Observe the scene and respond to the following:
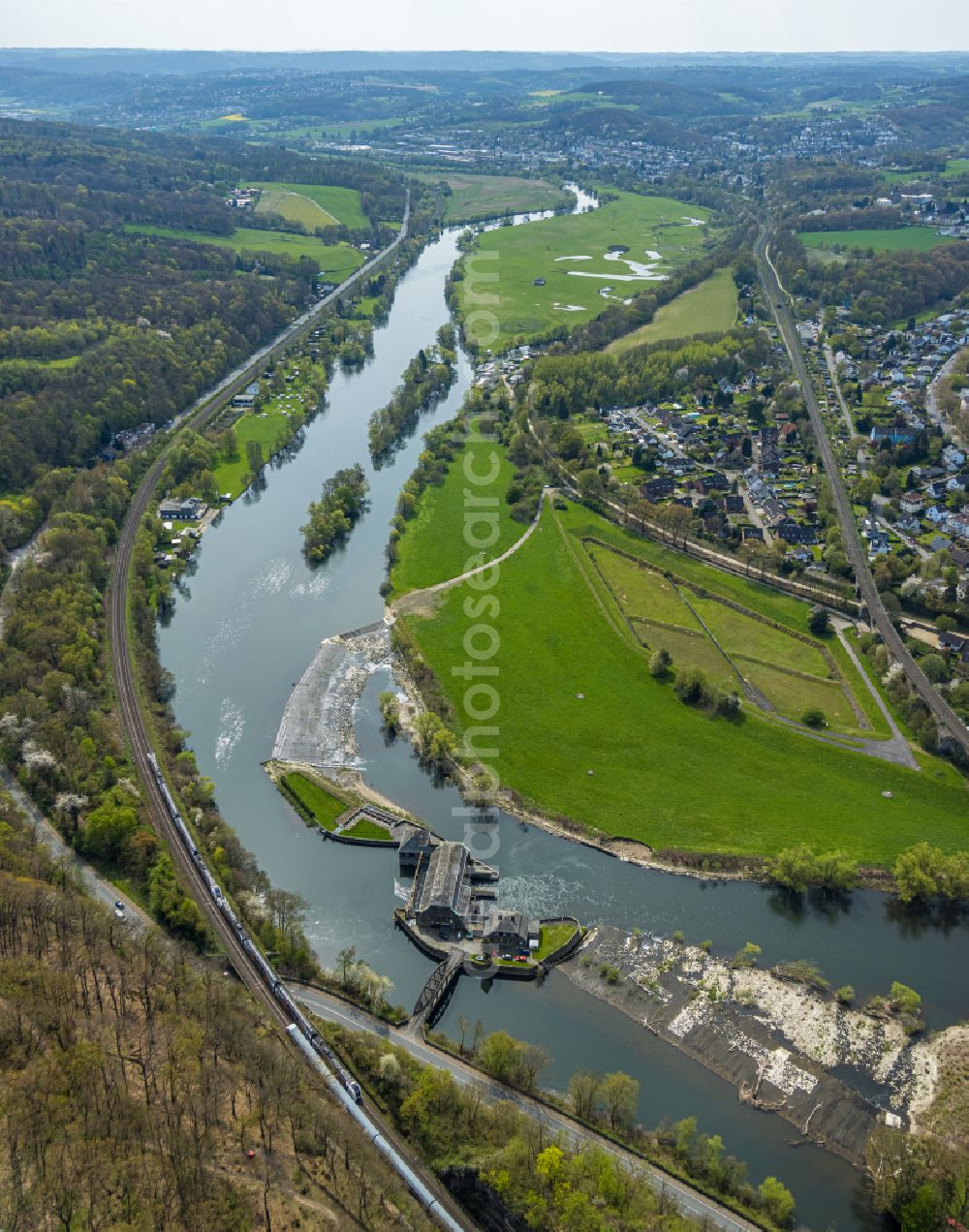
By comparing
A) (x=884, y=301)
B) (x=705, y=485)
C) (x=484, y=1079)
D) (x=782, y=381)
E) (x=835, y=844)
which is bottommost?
(x=484, y=1079)

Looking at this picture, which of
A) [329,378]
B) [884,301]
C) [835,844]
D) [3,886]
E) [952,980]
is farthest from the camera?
[884,301]

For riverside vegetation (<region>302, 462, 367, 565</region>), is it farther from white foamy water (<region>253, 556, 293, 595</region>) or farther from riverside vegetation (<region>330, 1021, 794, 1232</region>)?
riverside vegetation (<region>330, 1021, 794, 1232</region>)

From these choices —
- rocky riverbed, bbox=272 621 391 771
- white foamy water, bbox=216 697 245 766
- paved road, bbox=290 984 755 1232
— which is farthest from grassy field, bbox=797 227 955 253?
paved road, bbox=290 984 755 1232

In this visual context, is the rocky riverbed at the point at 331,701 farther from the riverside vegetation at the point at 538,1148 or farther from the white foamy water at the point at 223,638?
the riverside vegetation at the point at 538,1148

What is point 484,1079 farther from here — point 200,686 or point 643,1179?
point 200,686

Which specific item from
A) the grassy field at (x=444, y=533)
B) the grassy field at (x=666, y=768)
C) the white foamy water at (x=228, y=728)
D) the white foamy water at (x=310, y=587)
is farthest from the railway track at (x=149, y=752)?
the grassy field at (x=444, y=533)

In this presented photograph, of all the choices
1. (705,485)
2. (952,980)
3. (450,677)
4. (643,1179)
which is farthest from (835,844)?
(705,485)

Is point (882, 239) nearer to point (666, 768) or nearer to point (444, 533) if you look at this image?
point (444, 533)
